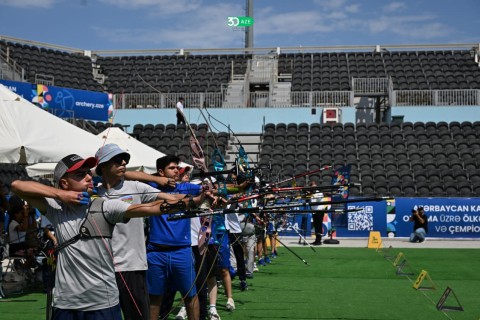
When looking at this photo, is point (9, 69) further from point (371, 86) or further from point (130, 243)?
point (130, 243)

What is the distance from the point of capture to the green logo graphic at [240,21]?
152 feet

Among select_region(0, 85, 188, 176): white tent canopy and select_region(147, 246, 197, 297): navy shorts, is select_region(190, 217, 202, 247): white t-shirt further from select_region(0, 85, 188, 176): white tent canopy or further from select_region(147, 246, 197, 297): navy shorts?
select_region(0, 85, 188, 176): white tent canopy

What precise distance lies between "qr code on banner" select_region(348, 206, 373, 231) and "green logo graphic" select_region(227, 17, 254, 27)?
74.0 ft

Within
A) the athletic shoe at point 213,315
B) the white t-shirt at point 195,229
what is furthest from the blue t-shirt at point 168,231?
the athletic shoe at point 213,315

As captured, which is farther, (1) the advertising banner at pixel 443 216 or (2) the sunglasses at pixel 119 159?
(1) the advertising banner at pixel 443 216

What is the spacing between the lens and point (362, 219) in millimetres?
26156

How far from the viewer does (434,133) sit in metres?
31.7

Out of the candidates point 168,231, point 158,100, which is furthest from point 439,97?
point 168,231

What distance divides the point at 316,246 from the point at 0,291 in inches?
527

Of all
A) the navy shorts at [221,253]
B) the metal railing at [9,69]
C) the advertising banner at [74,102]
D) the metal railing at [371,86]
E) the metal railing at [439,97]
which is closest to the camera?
the navy shorts at [221,253]

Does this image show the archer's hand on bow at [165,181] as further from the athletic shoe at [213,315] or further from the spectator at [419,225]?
the spectator at [419,225]

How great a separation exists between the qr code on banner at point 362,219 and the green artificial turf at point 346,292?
648 centimetres

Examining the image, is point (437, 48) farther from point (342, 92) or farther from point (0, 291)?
point (0, 291)

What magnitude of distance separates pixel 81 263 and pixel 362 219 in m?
22.0
